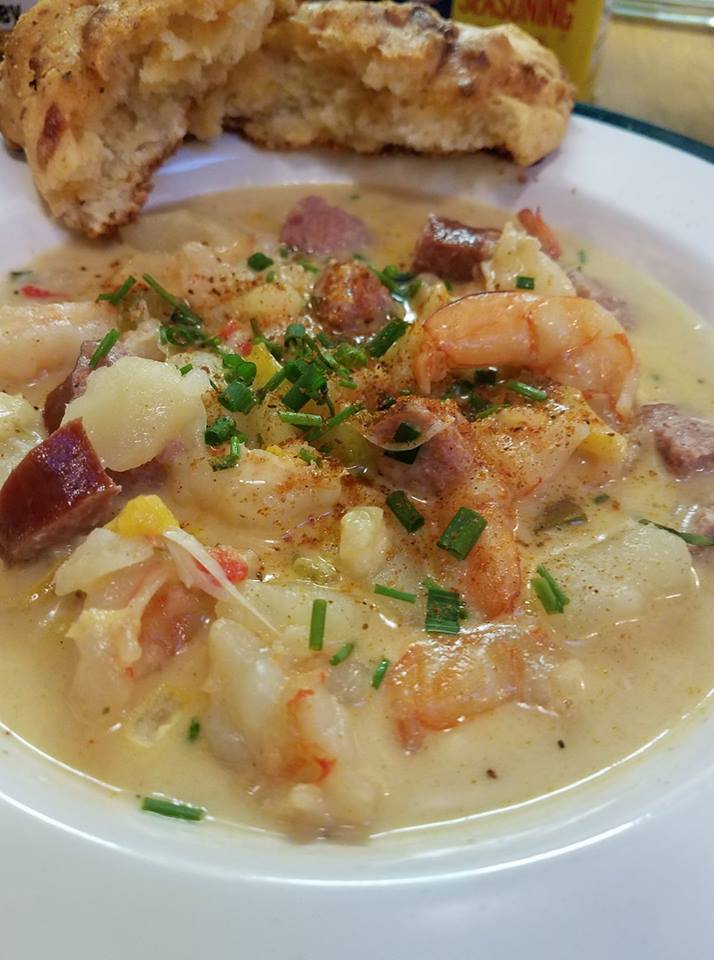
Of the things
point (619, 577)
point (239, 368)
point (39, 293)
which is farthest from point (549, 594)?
point (39, 293)

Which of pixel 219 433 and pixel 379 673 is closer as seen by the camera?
pixel 379 673

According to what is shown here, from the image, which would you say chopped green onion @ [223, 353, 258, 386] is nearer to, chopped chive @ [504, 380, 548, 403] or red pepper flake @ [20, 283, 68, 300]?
chopped chive @ [504, 380, 548, 403]

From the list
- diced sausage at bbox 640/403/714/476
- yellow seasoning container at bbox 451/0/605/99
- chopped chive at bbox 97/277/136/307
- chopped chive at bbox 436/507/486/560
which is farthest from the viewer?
yellow seasoning container at bbox 451/0/605/99

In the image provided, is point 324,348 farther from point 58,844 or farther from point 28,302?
point 58,844

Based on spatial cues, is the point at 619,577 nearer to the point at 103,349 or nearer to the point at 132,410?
the point at 132,410

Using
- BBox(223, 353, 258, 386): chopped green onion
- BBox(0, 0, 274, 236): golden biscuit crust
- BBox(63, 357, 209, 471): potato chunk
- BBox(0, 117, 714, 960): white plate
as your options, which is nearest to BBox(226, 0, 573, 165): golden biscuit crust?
BBox(0, 0, 274, 236): golden biscuit crust

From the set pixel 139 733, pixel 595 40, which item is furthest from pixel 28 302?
pixel 595 40
